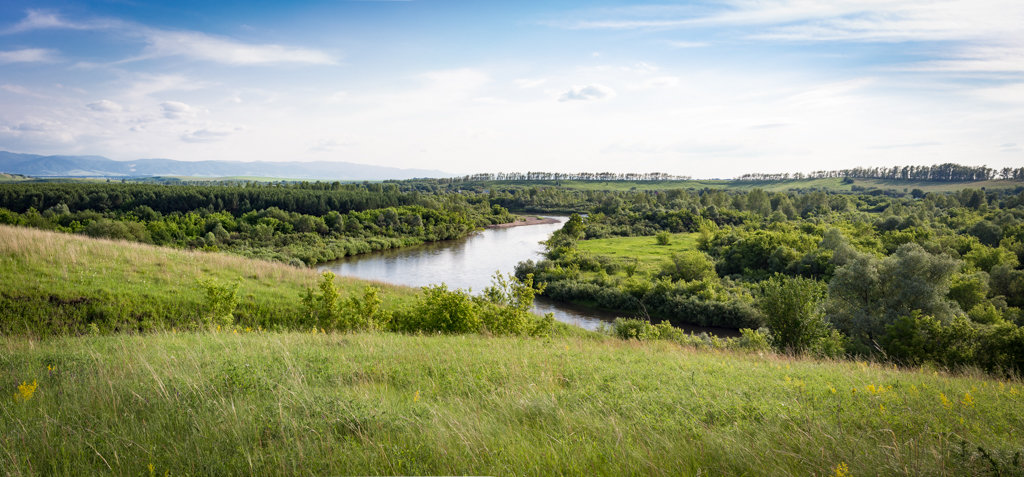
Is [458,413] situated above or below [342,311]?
above

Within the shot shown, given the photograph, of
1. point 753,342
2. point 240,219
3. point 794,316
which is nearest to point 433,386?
point 753,342

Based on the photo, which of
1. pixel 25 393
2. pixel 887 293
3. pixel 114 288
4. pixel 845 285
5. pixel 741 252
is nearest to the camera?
pixel 25 393

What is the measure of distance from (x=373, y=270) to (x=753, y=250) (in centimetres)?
4243

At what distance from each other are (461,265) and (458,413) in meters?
51.4

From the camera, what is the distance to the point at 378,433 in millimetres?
4090

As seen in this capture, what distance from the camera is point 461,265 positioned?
55.8 m

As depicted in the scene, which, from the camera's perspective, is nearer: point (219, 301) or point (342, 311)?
point (219, 301)

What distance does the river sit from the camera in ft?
127

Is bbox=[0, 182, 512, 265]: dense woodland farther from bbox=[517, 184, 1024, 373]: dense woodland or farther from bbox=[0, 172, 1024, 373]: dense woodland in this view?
bbox=[517, 184, 1024, 373]: dense woodland

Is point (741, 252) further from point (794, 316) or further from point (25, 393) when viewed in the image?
point (25, 393)

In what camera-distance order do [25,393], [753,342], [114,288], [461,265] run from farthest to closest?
[461,265] → [753,342] → [114,288] → [25,393]

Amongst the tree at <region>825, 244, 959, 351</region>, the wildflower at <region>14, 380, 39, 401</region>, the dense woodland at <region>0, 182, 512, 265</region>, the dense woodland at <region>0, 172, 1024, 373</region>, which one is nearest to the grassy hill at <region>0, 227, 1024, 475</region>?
the wildflower at <region>14, 380, 39, 401</region>

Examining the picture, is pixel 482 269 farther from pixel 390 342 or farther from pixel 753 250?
pixel 390 342

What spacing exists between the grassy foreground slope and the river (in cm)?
1719
